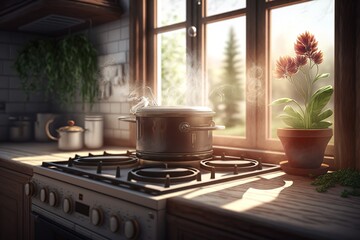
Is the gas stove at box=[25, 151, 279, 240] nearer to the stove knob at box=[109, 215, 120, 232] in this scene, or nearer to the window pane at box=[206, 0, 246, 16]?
the stove knob at box=[109, 215, 120, 232]

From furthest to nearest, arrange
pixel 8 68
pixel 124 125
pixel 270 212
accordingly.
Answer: pixel 8 68 → pixel 124 125 → pixel 270 212

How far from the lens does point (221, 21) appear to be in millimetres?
2023

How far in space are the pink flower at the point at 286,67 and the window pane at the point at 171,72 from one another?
29.2 inches

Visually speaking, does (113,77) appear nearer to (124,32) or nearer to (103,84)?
(103,84)

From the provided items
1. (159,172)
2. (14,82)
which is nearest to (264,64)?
(159,172)

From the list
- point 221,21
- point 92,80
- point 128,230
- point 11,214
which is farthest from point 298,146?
point 92,80

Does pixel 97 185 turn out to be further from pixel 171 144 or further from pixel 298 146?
pixel 298 146

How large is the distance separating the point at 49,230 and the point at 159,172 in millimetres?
614

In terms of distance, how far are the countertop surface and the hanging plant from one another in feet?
5.53

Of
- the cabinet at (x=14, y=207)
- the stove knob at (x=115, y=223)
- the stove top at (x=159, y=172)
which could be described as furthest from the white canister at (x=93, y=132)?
the stove knob at (x=115, y=223)

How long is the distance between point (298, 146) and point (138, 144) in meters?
0.67

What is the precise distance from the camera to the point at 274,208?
38.2 inches

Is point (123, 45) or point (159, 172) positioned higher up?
point (123, 45)

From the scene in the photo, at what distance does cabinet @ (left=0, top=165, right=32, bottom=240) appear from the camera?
1855mm
